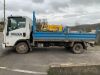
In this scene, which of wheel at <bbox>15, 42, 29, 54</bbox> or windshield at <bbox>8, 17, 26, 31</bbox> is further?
wheel at <bbox>15, 42, 29, 54</bbox>

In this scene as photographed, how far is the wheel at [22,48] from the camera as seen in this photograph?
17.1 meters

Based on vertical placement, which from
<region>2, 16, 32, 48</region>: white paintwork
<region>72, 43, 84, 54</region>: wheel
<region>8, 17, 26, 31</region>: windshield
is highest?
<region>8, 17, 26, 31</region>: windshield

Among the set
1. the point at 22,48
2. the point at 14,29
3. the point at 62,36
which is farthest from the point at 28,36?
the point at 62,36

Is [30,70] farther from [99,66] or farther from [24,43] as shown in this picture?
[24,43]

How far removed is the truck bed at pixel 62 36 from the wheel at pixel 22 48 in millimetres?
902

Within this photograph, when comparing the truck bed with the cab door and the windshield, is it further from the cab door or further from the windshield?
the windshield

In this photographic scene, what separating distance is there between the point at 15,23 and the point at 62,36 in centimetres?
330

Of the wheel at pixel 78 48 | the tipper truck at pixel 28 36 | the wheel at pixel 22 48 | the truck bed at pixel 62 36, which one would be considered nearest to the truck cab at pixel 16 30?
the tipper truck at pixel 28 36

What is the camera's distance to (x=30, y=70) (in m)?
11.3

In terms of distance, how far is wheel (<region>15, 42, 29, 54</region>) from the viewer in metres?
17.1

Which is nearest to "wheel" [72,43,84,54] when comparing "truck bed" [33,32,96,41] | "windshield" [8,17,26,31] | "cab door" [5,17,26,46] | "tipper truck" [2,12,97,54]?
"tipper truck" [2,12,97,54]

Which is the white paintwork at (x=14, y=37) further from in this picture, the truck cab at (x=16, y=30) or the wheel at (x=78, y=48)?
the wheel at (x=78, y=48)

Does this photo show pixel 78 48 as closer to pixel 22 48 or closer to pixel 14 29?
pixel 22 48

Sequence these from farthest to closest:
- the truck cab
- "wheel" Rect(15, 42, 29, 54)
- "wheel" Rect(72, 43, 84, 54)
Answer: "wheel" Rect(72, 43, 84, 54), "wheel" Rect(15, 42, 29, 54), the truck cab
